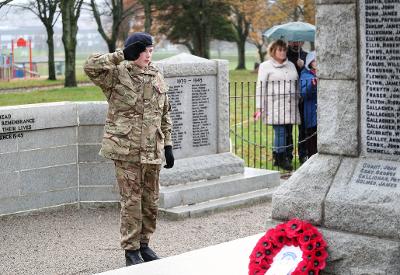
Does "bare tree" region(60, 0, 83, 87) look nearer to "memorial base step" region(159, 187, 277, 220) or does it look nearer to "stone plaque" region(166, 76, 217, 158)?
"stone plaque" region(166, 76, 217, 158)

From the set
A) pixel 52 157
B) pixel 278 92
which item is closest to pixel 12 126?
pixel 52 157

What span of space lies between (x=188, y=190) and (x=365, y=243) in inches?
189

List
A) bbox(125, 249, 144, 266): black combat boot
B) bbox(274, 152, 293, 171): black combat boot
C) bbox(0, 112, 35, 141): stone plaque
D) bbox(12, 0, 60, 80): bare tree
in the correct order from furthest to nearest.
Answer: bbox(12, 0, 60, 80): bare tree
bbox(274, 152, 293, 171): black combat boot
bbox(0, 112, 35, 141): stone plaque
bbox(125, 249, 144, 266): black combat boot

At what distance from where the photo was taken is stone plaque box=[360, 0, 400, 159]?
611 centimetres

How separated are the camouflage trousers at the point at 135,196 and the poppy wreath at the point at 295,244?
167cm

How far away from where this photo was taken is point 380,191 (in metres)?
6.04

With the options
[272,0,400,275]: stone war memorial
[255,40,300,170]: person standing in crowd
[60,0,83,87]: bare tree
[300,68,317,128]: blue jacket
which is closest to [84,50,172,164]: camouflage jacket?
[272,0,400,275]: stone war memorial

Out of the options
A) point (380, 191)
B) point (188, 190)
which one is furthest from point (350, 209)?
point (188, 190)

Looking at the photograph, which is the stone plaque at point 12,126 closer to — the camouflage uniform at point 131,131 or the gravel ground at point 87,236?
the gravel ground at point 87,236

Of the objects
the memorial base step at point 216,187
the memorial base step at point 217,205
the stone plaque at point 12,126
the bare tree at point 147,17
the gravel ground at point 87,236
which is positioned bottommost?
the gravel ground at point 87,236

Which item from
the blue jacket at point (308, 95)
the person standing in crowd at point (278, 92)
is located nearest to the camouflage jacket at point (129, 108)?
the person standing in crowd at point (278, 92)

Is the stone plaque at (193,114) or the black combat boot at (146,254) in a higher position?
the stone plaque at (193,114)

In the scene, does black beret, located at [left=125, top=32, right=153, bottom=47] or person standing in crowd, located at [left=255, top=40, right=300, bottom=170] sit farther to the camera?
person standing in crowd, located at [left=255, top=40, right=300, bottom=170]

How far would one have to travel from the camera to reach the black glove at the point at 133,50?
7674 millimetres
